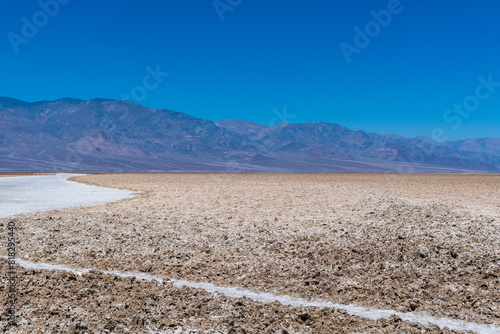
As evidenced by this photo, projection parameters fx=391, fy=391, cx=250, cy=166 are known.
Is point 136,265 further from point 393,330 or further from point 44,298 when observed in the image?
point 393,330

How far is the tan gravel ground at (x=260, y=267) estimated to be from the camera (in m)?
5.36

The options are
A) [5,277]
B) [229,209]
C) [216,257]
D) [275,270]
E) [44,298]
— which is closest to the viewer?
[44,298]

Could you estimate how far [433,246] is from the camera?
8.76 meters

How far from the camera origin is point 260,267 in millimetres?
7840

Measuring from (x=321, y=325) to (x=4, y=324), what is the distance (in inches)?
162

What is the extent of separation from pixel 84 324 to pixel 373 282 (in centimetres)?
471

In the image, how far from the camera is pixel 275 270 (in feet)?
25.2

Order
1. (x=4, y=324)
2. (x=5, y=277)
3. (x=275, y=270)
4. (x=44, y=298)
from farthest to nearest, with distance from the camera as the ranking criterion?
(x=275, y=270) → (x=5, y=277) → (x=44, y=298) → (x=4, y=324)

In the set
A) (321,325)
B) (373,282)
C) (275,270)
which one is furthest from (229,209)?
(321,325)

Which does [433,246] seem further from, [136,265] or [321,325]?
[136,265]

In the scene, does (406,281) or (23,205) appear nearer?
(406,281)

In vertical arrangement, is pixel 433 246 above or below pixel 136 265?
above

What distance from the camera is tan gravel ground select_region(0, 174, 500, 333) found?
17.6 feet

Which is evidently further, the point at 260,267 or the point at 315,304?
the point at 260,267
